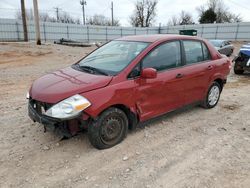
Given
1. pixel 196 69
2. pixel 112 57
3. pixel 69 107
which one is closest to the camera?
pixel 69 107

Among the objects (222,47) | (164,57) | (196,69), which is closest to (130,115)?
(164,57)

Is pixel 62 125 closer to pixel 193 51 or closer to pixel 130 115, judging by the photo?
pixel 130 115

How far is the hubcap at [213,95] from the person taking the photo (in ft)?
16.7

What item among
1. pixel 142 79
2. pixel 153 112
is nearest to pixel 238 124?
pixel 153 112

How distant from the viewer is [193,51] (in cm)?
455

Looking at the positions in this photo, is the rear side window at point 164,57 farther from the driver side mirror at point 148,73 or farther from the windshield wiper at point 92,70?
the windshield wiper at point 92,70

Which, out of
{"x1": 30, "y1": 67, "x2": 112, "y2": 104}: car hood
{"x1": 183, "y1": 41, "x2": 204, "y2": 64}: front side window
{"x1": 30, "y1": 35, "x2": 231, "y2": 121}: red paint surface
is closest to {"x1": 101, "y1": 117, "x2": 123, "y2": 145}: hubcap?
{"x1": 30, "y1": 35, "x2": 231, "y2": 121}: red paint surface

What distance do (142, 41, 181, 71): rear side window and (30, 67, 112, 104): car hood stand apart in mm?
802

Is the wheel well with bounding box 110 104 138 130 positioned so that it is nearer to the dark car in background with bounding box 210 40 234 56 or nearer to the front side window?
the front side window

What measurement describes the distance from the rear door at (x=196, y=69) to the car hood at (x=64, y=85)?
1765 mm

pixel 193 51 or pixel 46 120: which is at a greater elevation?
pixel 193 51

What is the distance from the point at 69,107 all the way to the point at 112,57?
4.50 ft

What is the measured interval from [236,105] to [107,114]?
3.67m

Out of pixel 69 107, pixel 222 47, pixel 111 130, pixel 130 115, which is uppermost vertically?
pixel 69 107
